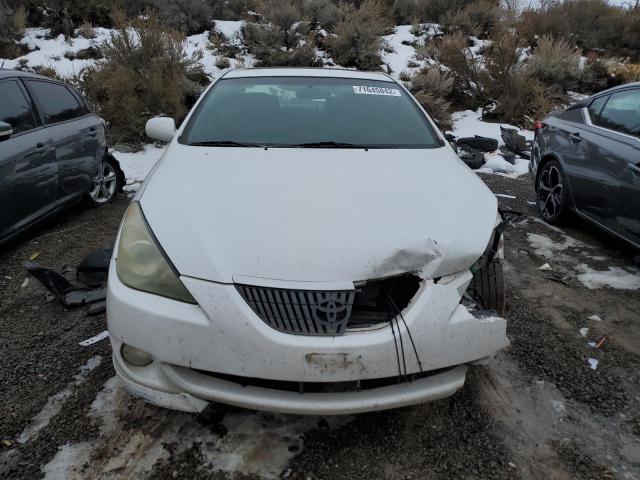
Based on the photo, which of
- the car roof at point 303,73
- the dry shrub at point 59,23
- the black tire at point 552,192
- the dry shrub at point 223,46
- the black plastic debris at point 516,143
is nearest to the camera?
the car roof at point 303,73

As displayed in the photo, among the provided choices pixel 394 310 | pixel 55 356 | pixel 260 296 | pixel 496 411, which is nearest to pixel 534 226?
pixel 496 411

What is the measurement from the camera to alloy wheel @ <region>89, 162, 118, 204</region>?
16.9 ft

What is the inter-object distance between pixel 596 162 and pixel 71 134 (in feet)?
15.7

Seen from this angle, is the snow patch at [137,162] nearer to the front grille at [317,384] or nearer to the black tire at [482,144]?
the front grille at [317,384]

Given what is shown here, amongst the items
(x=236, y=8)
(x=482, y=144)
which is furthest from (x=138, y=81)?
(x=236, y=8)

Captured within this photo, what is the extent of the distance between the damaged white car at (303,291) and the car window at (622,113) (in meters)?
2.44

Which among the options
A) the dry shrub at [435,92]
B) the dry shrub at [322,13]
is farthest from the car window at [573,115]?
the dry shrub at [322,13]

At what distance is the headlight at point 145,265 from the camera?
1837 millimetres

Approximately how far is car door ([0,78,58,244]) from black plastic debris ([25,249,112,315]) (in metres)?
0.79

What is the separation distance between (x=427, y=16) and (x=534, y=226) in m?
13.8

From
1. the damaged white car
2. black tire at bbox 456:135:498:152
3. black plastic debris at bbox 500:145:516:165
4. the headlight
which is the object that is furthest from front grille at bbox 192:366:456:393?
black tire at bbox 456:135:498:152

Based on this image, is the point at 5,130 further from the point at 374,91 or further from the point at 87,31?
the point at 87,31

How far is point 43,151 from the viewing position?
161 inches

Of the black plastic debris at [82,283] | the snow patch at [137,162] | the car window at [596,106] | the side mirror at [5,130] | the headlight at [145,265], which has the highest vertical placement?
the headlight at [145,265]
